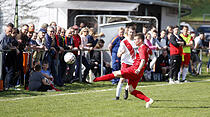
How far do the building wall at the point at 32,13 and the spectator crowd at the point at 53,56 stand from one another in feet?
28.7

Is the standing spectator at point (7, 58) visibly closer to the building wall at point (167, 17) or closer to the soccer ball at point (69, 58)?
the soccer ball at point (69, 58)

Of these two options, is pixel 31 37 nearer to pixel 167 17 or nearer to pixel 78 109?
pixel 78 109

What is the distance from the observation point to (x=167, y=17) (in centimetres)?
3559

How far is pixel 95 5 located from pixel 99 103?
55.4 feet

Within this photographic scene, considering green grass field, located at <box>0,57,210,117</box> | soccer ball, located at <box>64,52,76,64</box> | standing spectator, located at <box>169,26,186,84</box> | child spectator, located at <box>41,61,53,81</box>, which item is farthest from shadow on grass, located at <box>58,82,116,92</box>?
standing spectator, located at <box>169,26,186,84</box>

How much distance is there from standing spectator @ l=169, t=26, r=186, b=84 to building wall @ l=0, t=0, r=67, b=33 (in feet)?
35.1

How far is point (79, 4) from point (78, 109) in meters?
17.3

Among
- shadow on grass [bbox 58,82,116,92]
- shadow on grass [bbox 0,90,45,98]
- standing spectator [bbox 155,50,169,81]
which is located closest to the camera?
shadow on grass [bbox 0,90,45,98]

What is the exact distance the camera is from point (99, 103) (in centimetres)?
1100

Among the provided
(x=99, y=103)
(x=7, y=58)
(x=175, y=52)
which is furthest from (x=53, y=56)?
(x=175, y=52)

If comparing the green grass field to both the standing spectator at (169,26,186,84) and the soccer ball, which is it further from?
the standing spectator at (169,26,186,84)

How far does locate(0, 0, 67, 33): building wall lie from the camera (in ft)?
87.7

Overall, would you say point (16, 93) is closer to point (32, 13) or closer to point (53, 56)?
point (53, 56)

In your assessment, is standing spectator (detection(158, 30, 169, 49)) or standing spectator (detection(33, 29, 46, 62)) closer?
standing spectator (detection(33, 29, 46, 62))
